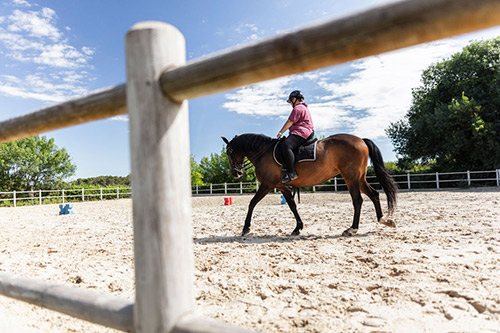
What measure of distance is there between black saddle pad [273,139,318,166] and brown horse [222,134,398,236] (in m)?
0.08

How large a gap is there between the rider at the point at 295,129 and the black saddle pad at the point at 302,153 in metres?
0.08

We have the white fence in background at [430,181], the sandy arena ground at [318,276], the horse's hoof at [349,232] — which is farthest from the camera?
the white fence in background at [430,181]

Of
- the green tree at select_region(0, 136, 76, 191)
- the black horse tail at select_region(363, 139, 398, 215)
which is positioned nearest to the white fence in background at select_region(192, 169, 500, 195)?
the black horse tail at select_region(363, 139, 398, 215)

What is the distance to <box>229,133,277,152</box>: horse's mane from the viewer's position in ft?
17.9

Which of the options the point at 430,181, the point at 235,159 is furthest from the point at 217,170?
the point at 235,159

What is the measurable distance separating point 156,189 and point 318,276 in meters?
2.30

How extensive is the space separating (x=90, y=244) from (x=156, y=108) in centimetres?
458

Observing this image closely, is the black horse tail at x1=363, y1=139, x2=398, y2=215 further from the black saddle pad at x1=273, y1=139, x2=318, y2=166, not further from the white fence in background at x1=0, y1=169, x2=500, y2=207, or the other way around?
the white fence in background at x1=0, y1=169, x2=500, y2=207

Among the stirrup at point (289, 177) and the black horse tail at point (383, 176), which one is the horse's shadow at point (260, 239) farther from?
the stirrup at point (289, 177)

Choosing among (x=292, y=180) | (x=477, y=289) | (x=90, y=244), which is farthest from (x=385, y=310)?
(x=90, y=244)

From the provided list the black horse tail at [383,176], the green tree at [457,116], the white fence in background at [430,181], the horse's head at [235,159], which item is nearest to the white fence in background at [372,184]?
the white fence in background at [430,181]

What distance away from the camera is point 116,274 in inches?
119

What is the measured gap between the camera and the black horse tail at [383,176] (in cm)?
507

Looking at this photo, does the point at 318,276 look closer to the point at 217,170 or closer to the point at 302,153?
the point at 302,153
